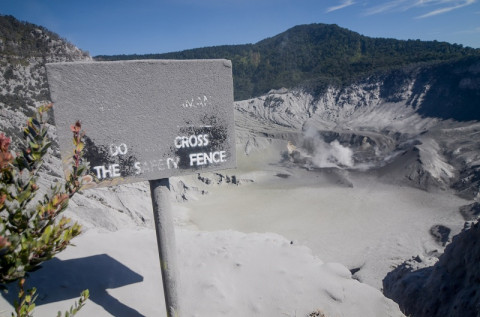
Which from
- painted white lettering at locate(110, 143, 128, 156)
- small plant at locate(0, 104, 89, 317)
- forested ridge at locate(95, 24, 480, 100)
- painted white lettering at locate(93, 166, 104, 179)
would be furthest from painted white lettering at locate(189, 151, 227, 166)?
forested ridge at locate(95, 24, 480, 100)

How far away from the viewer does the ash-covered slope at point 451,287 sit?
18.5ft

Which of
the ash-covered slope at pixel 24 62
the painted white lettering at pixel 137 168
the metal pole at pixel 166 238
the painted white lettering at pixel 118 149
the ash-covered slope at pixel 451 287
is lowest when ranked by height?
the ash-covered slope at pixel 451 287

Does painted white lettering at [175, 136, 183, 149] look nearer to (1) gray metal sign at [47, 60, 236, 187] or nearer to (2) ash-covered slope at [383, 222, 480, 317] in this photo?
(1) gray metal sign at [47, 60, 236, 187]

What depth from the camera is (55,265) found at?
17.8 feet

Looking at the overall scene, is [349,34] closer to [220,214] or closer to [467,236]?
[220,214]

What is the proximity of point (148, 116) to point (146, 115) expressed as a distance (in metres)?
0.02

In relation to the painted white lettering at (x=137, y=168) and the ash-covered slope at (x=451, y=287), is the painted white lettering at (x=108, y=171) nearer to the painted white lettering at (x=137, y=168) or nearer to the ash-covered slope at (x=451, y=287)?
the painted white lettering at (x=137, y=168)

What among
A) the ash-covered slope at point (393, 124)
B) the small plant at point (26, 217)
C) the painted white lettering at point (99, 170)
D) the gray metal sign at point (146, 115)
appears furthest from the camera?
the ash-covered slope at point (393, 124)

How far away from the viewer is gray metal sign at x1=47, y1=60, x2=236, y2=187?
309 cm

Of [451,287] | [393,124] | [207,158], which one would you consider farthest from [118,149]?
[393,124]

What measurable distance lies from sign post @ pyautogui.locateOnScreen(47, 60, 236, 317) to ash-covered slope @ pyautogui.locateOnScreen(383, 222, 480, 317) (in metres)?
5.37

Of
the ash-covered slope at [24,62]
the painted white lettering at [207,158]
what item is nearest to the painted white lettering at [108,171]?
the painted white lettering at [207,158]

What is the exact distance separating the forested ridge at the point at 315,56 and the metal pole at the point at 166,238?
55714 mm

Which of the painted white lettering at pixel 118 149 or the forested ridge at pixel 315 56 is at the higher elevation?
the forested ridge at pixel 315 56
